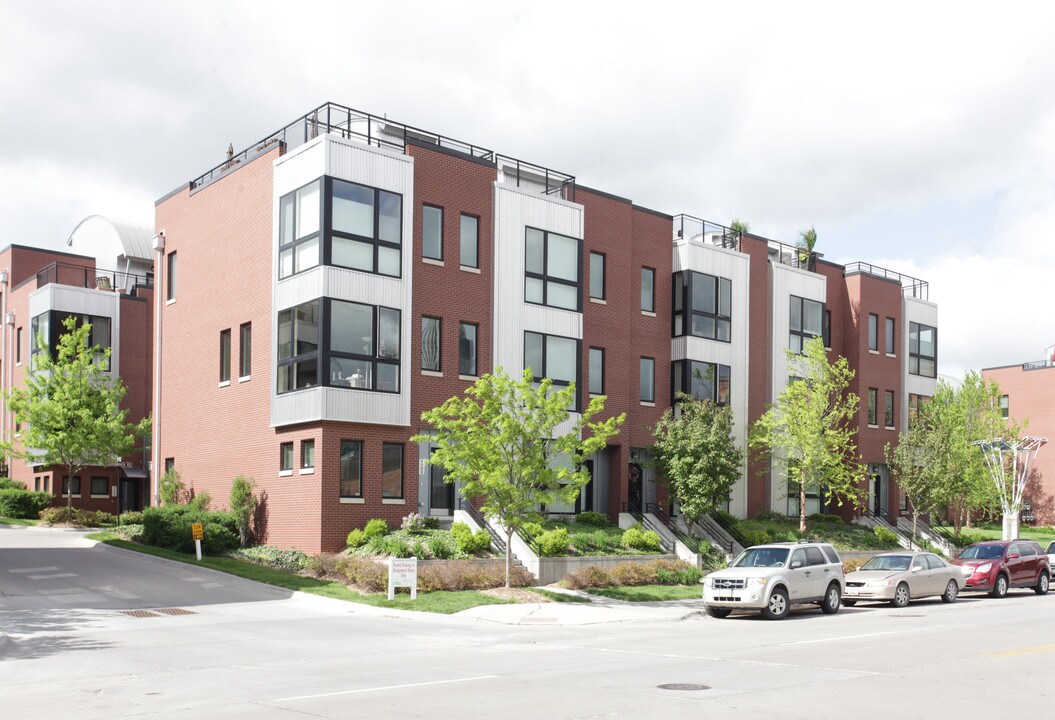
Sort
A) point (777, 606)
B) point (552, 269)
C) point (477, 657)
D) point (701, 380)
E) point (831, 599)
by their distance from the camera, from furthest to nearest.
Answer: point (701, 380), point (552, 269), point (831, 599), point (777, 606), point (477, 657)

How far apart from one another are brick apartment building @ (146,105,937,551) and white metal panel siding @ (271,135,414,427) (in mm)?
64

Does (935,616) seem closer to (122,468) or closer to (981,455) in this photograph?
(981,455)

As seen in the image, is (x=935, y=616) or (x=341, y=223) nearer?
(x=935, y=616)

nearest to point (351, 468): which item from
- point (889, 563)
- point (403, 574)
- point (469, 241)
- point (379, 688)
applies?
point (403, 574)

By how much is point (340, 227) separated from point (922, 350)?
31.9 meters

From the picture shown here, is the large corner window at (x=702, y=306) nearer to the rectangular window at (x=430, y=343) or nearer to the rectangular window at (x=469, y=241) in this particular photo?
the rectangular window at (x=469, y=241)

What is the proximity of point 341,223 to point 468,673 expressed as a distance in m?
17.9

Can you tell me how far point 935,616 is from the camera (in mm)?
24594

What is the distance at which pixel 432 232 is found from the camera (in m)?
32.2

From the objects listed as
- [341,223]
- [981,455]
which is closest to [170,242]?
[341,223]

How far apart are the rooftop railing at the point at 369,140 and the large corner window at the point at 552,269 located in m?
1.89

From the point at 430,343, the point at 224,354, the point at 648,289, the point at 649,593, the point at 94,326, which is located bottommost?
the point at 649,593

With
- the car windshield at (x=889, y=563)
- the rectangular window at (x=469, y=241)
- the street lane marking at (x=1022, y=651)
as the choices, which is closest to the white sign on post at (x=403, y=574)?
the rectangular window at (x=469, y=241)

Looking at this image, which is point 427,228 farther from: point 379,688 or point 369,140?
point 379,688
